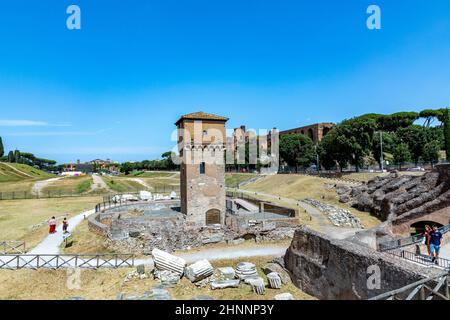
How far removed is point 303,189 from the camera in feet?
143

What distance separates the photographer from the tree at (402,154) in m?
50.4

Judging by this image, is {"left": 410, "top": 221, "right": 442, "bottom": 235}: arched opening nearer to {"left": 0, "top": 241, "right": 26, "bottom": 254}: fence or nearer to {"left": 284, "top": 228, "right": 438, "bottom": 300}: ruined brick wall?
{"left": 284, "top": 228, "right": 438, "bottom": 300}: ruined brick wall

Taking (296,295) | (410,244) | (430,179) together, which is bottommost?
(296,295)

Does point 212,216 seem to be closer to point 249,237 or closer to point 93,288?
point 249,237

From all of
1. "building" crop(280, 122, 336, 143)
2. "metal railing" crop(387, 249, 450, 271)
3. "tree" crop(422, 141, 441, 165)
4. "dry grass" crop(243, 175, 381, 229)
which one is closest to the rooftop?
"dry grass" crop(243, 175, 381, 229)

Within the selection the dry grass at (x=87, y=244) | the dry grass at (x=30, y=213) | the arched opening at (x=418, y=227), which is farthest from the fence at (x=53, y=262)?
the arched opening at (x=418, y=227)

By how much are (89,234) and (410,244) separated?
72.1ft

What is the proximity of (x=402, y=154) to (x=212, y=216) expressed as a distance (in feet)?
145

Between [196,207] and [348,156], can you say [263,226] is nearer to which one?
[196,207]

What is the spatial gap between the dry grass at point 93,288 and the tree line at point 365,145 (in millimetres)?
Result: 39785

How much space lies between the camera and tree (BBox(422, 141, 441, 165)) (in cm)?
4759

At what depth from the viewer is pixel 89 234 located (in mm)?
21250
